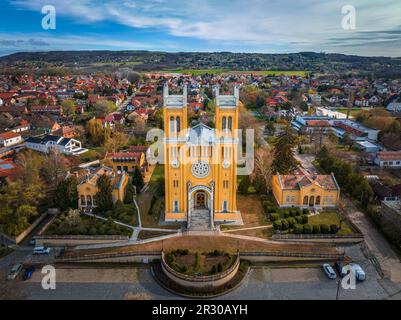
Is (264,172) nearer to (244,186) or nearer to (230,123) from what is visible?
(244,186)

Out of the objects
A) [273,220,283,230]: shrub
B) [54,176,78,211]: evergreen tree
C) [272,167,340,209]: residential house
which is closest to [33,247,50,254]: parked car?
[54,176,78,211]: evergreen tree

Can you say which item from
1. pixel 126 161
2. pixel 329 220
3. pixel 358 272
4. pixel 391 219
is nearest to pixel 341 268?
pixel 358 272

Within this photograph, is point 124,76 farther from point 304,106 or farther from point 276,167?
point 276,167

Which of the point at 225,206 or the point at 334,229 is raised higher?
the point at 225,206

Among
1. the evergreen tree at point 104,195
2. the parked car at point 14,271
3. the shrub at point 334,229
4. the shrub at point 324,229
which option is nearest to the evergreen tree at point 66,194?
the evergreen tree at point 104,195

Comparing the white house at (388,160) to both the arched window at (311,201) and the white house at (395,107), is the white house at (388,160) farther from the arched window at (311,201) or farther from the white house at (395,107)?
the white house at (395,107)

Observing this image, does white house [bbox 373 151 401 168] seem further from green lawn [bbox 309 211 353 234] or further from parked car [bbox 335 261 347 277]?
parked car [bbox 335 261 347 277]
